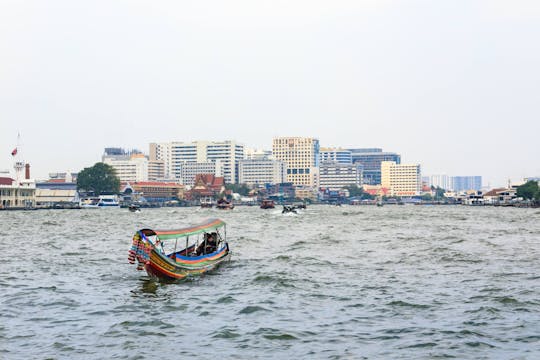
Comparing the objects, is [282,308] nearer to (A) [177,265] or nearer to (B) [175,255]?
(A) [177,265]

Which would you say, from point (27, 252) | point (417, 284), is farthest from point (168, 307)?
point (27, 252)

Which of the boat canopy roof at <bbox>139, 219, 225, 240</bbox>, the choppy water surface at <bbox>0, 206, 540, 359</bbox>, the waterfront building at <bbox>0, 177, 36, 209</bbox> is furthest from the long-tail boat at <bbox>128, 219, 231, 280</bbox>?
the waterfront building at <bbox>0, 177, 36, 209</bbox>

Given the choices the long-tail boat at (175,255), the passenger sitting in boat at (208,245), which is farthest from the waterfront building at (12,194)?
the long-tail boat at (175,255)

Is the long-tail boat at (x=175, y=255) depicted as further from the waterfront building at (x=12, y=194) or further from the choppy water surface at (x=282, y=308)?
the waterfront building at (x=12, y=194)

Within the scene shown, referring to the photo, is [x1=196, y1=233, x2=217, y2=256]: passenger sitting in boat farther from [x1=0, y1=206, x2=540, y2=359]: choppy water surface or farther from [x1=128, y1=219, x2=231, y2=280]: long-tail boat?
[x1=0, y1=206, x2=540, y2=359]: choppy water surface

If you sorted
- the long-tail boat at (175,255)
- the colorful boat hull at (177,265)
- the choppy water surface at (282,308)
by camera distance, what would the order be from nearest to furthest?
the choppy water surface at (282,308) → the long-tail boat at (175,255) → the colorful boat hull at (177,265)

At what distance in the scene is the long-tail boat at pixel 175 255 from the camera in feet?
108

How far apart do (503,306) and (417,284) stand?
629 cm

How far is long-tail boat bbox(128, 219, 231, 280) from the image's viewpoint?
33000 millimetres

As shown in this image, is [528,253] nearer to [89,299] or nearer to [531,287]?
[531,287]

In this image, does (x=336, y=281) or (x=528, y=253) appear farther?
Answer: (x=528, y=253)

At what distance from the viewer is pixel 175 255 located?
1448 inches

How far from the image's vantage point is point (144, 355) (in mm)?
20656

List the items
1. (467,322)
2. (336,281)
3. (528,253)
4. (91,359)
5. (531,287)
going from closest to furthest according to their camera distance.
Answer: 1. (91,359)
2. (467,322)
3. (531,287)
4. (336,281)
5. (528,253)
